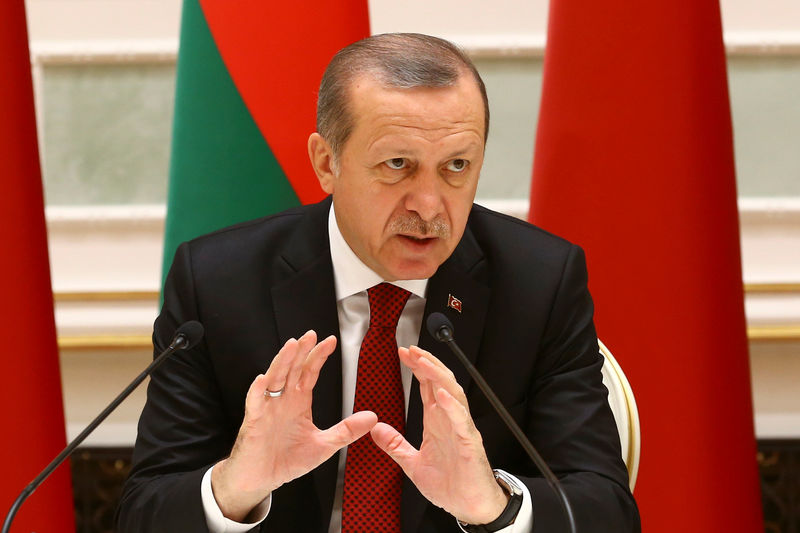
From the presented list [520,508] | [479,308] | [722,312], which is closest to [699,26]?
[722,312]

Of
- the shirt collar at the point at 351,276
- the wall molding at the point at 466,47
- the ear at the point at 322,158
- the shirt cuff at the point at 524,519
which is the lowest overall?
the shirt cuff at the point at 524,519

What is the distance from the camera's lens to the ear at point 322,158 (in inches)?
75.2

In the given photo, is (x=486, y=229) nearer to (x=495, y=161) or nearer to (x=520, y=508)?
(x=520, y=508)

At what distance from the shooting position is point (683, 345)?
8.07 feet

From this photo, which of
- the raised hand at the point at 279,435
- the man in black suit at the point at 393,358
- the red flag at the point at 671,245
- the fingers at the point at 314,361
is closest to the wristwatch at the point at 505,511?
the man in black suit at the point at 393,358

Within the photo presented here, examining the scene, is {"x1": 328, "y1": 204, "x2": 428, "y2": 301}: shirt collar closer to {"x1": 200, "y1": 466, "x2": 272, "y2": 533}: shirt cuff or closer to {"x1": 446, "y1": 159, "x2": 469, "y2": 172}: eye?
{"x1": 446, "y1": 159, "x2": 469, "y2": 172}: eye

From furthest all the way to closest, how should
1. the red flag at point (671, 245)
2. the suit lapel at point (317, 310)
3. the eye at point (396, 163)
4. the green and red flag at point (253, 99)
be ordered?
the green and red flag at point (253, 99)
the red flag at point (671, 245)
the suit lapel at point (317, 310)
the eye at point (396, 163)

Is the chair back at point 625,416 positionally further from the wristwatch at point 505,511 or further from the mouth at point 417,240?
the mouth at point 417,240

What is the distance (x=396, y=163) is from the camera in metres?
1.77

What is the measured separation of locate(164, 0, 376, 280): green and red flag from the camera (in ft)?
8.70

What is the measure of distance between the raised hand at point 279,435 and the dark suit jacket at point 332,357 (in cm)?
16

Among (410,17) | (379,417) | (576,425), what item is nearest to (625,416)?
(576,425)

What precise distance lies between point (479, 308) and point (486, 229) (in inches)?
8.5

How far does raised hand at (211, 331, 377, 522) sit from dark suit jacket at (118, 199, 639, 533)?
0.16m
